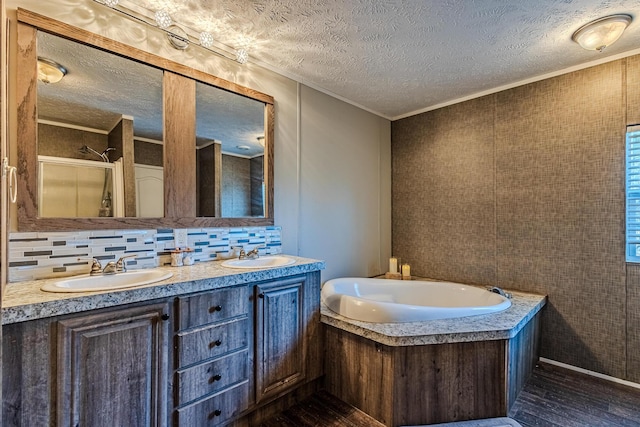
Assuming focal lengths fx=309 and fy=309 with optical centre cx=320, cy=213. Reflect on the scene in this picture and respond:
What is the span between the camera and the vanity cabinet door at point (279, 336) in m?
1.84

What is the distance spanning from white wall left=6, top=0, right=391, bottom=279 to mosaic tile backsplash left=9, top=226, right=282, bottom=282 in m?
0.56

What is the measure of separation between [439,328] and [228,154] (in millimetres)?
1865

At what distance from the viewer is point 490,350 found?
6.19ft

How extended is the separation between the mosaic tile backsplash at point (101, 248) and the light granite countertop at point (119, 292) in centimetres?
7

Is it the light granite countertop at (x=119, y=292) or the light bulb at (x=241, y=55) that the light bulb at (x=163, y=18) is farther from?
the light granite countertop at (x=119, y=292)

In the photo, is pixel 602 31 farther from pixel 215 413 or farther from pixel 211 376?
pixel 215 413

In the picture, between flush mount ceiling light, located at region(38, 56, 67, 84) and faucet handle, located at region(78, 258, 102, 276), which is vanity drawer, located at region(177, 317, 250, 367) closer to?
faucet handle, located at region(78, 258, 102, 276)

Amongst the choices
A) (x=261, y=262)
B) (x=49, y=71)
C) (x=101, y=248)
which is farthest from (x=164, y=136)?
(x=261, y=262)

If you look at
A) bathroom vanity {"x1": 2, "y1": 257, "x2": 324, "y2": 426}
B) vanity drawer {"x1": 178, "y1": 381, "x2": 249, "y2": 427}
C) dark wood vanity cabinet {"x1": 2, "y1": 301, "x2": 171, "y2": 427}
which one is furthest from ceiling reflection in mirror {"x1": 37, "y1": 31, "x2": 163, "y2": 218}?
vanity drawer {"x1": 178, "y1": 381, "x2": 249, "y2": 427}

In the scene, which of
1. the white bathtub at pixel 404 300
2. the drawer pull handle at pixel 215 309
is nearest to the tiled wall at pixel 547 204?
the white bathtub at pixel 404 300

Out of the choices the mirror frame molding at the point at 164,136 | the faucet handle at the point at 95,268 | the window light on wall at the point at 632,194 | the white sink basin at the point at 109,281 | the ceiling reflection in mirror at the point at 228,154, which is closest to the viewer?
the white sink basin at the point at 109,281

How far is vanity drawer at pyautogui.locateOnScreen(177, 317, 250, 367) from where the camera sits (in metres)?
1.54

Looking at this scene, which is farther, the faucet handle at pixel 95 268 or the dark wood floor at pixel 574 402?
the dark wood floor at pixel 574 402

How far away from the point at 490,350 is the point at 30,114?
2829mm
